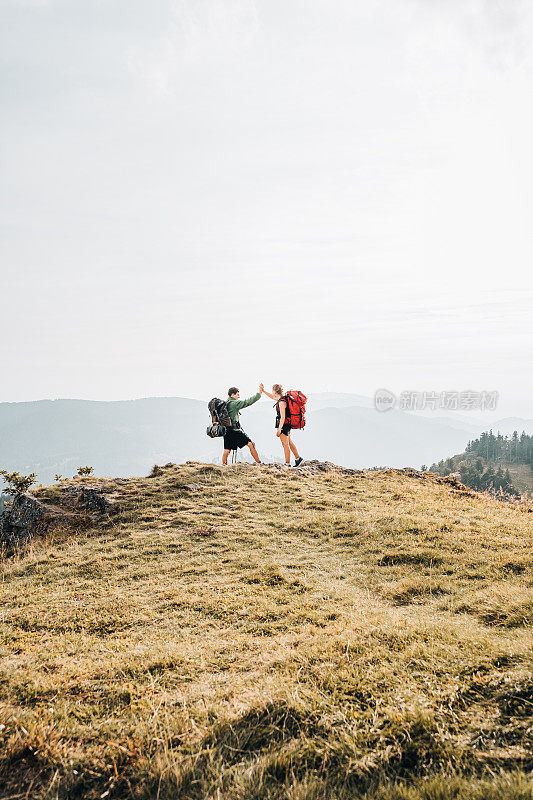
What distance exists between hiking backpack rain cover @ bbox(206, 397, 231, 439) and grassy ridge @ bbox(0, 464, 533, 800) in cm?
777

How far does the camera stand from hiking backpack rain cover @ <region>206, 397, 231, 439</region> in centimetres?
2042

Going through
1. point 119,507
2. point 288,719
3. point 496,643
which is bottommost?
point 119,507

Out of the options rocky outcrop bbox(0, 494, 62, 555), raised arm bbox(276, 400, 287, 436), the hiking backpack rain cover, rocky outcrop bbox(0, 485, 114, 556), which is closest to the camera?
rocky outcrop bbox(0, 494, 62, 555)

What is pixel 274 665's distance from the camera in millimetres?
5605

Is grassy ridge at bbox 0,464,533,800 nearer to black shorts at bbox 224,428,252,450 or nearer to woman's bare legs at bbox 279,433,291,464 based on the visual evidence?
black shorts at bbox 224,428,252,450

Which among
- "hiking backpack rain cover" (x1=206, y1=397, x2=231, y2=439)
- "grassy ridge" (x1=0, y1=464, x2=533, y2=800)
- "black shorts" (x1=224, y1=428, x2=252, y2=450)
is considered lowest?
"grassy ridge" (x1=0, y1=464, x2=533, y2=800)

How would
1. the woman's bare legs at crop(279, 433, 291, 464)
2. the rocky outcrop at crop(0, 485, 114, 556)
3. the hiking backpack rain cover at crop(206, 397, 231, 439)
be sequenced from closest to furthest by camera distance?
the rocky outcrop at crop(0, 485, 114, 556) < the hiking backpack rain cover at crop(206, 397, 231, 439) < the woman's bare legs at crop(279, 433, 291, 464)

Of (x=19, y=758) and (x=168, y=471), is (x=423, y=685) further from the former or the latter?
(x=168, y=471)

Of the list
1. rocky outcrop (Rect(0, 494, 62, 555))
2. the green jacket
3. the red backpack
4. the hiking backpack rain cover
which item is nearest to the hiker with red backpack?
the red backpack

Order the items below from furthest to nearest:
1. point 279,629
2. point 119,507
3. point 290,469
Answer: point 290,469 < point 119,507 < point 279,629

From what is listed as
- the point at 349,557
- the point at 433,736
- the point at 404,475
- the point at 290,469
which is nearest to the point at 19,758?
the point at 433,736

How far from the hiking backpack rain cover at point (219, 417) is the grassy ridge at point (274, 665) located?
25.5 ft

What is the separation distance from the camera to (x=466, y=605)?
7.34 m

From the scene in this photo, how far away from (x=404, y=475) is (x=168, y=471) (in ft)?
A: 41.5
